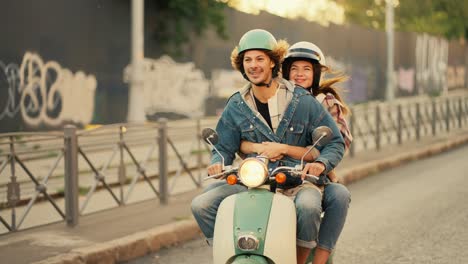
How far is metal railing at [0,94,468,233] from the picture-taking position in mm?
7918

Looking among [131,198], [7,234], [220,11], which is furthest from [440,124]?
[7,234]

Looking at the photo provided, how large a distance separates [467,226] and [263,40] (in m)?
4.70

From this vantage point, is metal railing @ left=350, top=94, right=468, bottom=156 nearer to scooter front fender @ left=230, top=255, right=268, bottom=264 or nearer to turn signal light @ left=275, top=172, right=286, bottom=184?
turn signal light @ left=275, top=172, right=286, bottom=184

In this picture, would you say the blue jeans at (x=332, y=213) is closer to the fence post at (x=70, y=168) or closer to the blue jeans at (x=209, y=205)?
the blue jeans at (x=209, y=205)

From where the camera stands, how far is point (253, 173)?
453 cm

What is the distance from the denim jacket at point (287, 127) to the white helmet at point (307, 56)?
58 centimetres

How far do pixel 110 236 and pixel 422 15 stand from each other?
4751 cm

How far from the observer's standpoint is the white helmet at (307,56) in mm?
5672

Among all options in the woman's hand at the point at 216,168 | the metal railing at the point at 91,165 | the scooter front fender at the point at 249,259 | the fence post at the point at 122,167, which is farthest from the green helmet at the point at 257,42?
the fence post at the point at 122,167

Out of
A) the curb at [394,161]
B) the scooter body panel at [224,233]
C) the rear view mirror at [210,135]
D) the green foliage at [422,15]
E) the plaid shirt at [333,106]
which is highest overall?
the green foliage at [422,15]

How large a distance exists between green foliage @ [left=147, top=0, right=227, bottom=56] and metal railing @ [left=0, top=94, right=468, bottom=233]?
34.5ft

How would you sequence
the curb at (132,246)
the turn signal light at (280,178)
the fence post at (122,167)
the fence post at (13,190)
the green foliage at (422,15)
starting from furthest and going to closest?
the green foliage at (422,15)
the fence post at (122,167)
the fence post at (13,190)
the curb at (132,246)
the turn signal light at (280,178)

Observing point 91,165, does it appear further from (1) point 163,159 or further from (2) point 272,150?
(2) point 272,150

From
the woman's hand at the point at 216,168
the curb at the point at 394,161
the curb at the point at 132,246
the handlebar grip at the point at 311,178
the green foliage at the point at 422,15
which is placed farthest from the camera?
the green foliage at the point at 422,15
